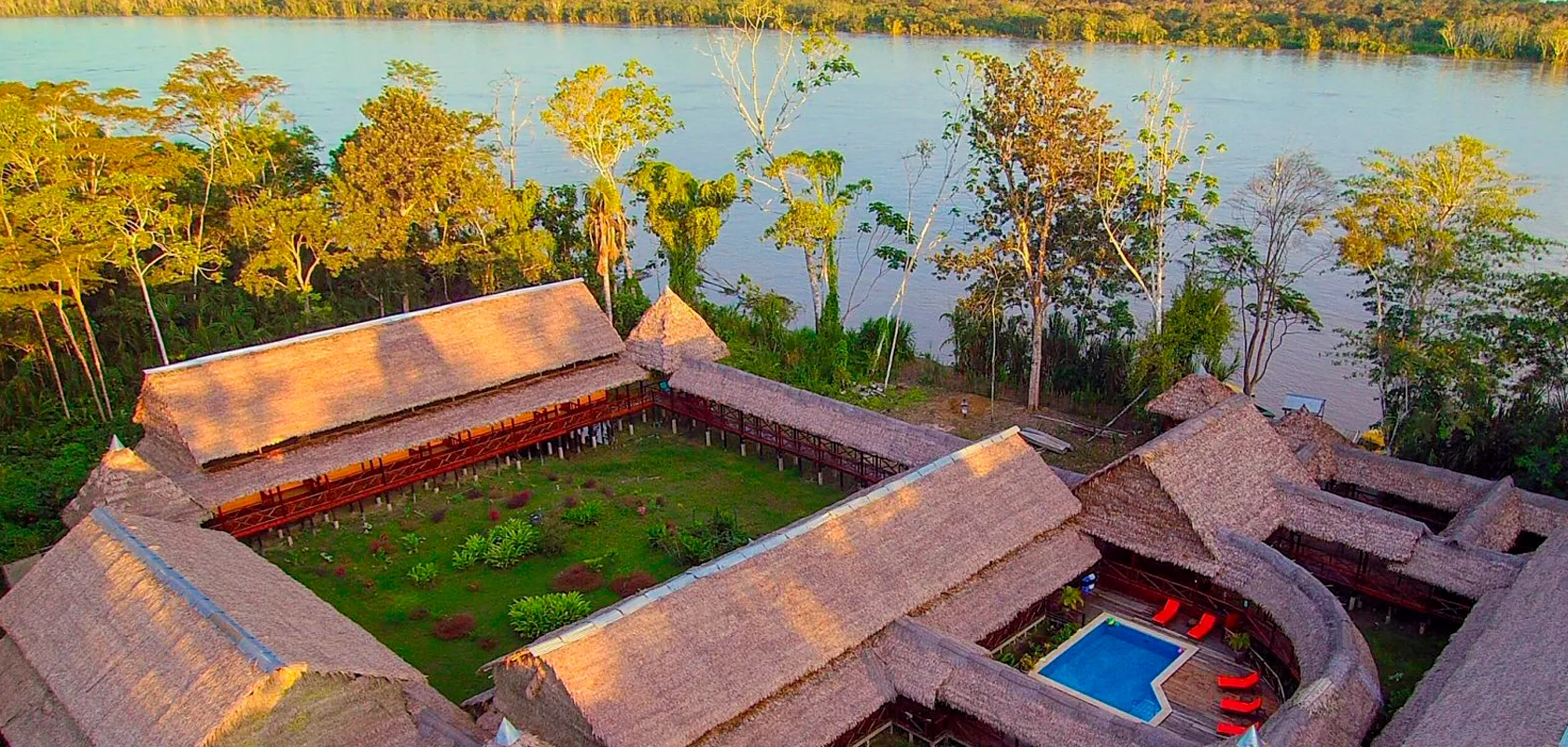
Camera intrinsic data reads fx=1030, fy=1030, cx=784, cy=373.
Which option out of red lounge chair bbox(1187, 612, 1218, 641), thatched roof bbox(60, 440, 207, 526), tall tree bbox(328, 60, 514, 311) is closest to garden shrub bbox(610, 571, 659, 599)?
thatched roof bbox(60, 440, 207, 526)

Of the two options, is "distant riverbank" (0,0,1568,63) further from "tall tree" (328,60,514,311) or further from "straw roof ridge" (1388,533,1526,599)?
"straw roof ridge" (1388,533,1526,599)

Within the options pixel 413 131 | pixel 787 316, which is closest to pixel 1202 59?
pixel 787 316

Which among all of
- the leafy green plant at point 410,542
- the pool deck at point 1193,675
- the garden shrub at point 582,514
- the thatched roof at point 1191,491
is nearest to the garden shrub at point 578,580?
the garden shrub at point 582,514

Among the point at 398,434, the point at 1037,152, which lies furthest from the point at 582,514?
the point at 1037,152

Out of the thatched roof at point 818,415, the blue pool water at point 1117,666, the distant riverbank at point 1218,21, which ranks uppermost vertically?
the distant riverbank at point 1218,21

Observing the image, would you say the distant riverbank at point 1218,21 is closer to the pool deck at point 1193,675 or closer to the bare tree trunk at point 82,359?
the bare tree trunk at point 82,359
